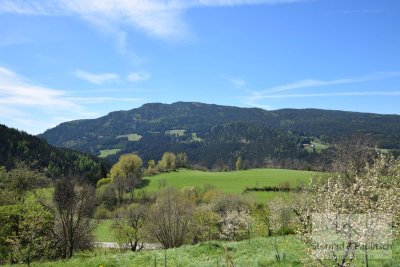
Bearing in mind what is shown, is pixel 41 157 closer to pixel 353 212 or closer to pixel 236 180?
pixel 236 180

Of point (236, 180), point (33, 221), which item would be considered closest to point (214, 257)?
point (33, 221)

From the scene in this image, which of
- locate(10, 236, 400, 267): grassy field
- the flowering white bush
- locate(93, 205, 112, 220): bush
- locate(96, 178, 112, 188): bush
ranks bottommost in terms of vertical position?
locate(93, 205, 112, 220): bush

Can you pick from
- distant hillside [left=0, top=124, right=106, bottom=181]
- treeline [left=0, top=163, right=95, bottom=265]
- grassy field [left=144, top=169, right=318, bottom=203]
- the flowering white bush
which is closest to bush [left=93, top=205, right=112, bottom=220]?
grassy field [left=144, top=169, right=318, bottom=203]

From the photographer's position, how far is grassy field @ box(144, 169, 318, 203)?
120938 mm

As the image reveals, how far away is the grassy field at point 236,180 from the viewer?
120938mm

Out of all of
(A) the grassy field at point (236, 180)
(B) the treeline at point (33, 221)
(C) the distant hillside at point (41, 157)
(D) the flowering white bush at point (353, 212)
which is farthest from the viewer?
(C) the distant hillside at point (41, 157)

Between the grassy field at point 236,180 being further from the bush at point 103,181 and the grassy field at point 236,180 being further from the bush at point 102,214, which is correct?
the bush at point 102,214

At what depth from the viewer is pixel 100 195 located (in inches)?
4759

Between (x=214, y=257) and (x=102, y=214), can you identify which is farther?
(x=102, y=214)

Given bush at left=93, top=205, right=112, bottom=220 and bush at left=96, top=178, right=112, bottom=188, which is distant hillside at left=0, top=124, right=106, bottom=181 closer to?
bush at left=96, top=178, right=112, bottom=188

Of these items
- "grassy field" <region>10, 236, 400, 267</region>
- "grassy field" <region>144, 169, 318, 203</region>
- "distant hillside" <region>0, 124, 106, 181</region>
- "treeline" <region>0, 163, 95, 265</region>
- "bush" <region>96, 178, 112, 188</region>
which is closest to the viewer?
"grassy field" <region>10, 236, 400, 267</region>

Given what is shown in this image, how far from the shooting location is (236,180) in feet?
449

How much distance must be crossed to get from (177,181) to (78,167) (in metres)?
72.0

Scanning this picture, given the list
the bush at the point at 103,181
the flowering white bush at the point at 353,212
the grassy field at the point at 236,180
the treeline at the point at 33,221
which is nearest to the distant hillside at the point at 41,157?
the bush at the point at 103,181
